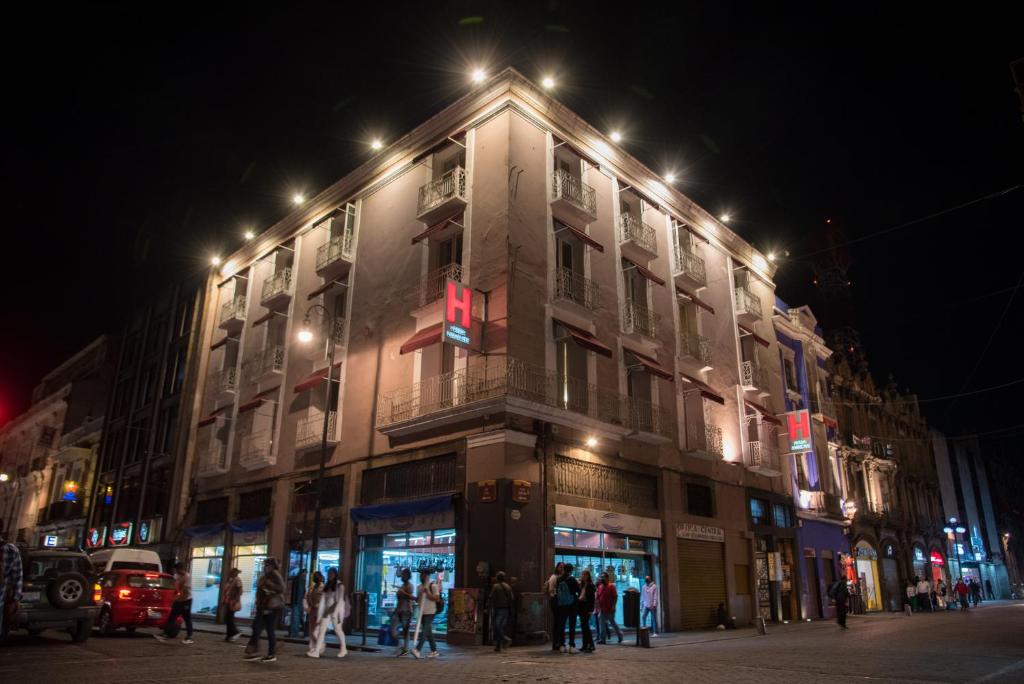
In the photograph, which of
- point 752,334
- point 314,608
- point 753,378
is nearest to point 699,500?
point 753,378

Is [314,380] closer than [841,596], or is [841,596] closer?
[841,596]

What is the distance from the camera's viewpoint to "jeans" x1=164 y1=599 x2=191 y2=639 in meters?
15.6

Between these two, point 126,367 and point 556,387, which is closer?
point 556,387

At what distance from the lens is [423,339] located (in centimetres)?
1906

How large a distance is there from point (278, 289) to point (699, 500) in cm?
1811

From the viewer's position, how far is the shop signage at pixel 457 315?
17484mm

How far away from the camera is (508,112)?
2100 centimetres

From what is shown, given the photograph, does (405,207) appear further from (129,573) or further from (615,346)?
(129,573)

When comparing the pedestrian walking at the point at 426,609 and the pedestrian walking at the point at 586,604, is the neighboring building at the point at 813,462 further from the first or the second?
the pedestrian walking at the point at 426,609

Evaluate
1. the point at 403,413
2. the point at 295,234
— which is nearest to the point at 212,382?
the point at 295,234

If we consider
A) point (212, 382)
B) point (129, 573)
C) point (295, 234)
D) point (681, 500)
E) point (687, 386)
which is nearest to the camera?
point (129, 573)

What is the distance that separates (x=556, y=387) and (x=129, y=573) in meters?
11.6

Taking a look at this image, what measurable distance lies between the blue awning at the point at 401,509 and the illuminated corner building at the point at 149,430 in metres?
13.3

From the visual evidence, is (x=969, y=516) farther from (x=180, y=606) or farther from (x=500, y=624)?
(x=180, y=606)
